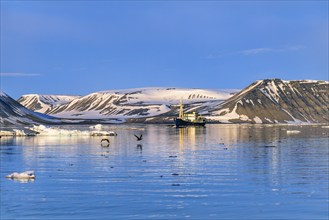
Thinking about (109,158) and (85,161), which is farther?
(109,158)

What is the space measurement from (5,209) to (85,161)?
23004mm

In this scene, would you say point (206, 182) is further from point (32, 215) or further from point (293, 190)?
point (32, 215)

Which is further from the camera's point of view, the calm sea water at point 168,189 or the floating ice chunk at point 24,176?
the floating ice chunk at point 24,176

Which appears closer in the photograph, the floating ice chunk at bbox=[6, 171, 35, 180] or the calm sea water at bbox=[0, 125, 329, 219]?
the calm sea water at bbox=[0, 125, 329, 219]

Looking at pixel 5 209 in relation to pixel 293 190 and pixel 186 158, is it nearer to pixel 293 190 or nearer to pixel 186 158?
pixel 293 190

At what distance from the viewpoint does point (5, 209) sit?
85.6ft

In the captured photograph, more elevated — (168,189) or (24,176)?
(24,176)

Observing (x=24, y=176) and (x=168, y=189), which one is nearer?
(x=168, y=189)

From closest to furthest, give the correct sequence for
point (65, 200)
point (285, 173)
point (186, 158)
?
point (65, 200) → point (285, 173) → point (186, 158)

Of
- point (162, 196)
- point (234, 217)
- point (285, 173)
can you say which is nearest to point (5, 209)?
point (162, 196)

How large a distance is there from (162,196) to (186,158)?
22.8 metres

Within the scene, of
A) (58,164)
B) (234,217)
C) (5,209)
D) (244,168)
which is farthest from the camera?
(58,164)

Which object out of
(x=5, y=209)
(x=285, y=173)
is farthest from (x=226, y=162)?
(x=5, y=209)

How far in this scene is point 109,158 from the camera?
52.6 metres
